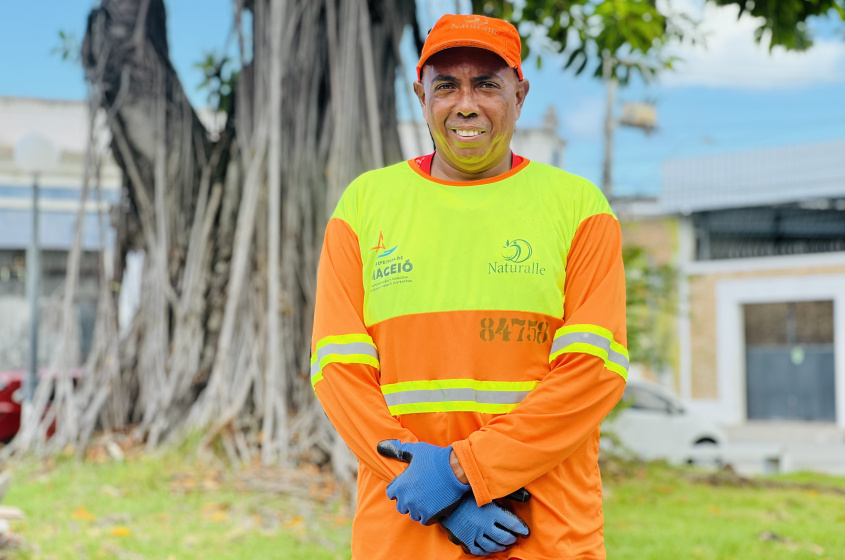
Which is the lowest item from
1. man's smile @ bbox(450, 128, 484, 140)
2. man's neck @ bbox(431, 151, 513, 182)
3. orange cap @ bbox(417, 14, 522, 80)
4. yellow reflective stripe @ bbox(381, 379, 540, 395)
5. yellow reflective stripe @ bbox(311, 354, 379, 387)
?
yellow reflective stripe @ bbox(381, 379, 540, 395)

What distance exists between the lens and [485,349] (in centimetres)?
177

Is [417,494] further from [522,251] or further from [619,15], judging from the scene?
[619,15]

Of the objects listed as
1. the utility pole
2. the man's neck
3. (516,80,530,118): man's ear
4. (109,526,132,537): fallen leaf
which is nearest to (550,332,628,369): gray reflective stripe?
the man's neck

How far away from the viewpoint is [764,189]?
19.1 m

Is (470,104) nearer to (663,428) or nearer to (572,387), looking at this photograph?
(572,387)

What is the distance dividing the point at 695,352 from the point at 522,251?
19.2m

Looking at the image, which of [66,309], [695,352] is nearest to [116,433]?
[66,309]

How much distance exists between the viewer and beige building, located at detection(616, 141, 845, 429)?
1877cm

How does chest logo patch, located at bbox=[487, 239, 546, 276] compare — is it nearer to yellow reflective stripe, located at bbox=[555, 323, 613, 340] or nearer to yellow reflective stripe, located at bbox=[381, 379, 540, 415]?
yellow reflective stripe, located at bbox=[555, 323, 613, 340]

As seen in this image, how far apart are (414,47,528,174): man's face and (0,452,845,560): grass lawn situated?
2.90 metres

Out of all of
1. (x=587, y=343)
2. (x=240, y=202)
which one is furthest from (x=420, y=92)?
(x=240, y=202)

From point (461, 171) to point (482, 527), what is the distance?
0.77 m

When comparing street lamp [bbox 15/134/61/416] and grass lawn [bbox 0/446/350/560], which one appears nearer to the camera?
grass lawn [bbox 0/446/350/560]

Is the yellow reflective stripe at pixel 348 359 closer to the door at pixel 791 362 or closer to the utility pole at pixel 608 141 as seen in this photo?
the utility pole at pixel 608 141
